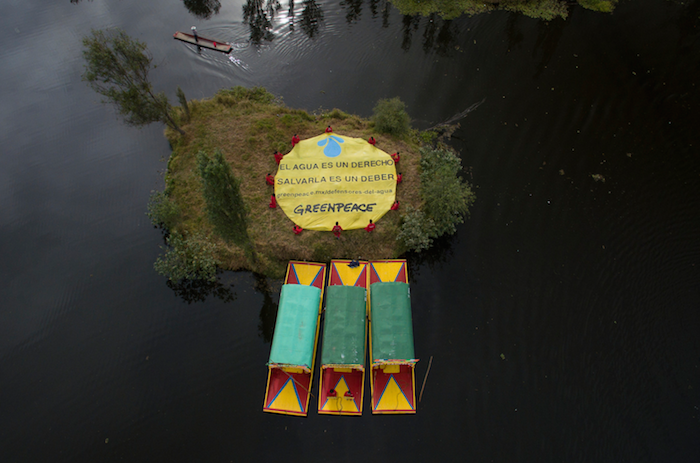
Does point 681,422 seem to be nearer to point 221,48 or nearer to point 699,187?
point 699,187

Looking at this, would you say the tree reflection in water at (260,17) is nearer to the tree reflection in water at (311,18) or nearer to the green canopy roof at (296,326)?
the tree reflection in water at (311,18)

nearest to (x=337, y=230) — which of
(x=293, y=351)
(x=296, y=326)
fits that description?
(x=296, y=326)

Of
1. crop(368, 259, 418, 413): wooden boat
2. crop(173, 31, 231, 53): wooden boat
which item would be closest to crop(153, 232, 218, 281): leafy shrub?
crop(368, 259, 418, 413): wooden boat

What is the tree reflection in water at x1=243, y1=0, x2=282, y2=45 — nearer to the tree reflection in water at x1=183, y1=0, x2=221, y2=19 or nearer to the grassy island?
the tree reflection in water at x1=183, y1=0, x2=221, y2=19

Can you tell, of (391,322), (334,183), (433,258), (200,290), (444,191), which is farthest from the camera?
(334,183)

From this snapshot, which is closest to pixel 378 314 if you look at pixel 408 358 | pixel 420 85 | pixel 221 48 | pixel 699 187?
pixel 408 358

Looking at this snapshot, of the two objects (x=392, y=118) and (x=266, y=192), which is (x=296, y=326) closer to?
(x=266, y=192)

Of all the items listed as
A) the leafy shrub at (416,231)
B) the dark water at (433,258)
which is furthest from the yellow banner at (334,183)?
the dark water at (433,258)
